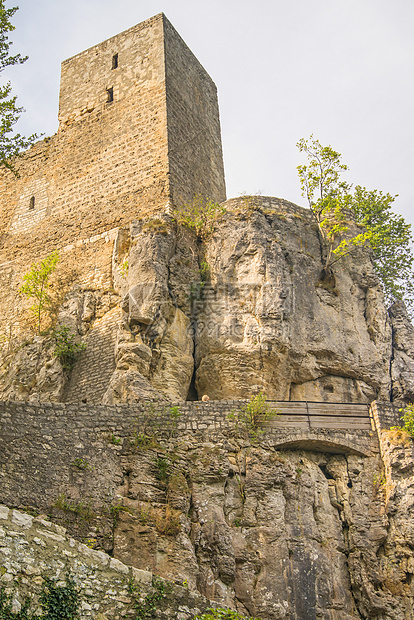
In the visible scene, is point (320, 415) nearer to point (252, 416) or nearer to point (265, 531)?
point (252, 416)

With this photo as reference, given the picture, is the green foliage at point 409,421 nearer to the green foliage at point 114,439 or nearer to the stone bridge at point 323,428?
the stone bridge at point 323,428

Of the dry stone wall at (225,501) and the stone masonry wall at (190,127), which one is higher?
the stone masonry wall at (190,127)

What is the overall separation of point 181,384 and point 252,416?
8.81ft

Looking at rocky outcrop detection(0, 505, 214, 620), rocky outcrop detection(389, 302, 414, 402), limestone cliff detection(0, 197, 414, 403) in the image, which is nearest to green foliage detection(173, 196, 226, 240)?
limestone cliff detection(0, 197, 414, 403)

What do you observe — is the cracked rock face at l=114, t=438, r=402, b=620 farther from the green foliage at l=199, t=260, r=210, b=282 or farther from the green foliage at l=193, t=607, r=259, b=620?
the green foliage at l=199, t=260, r=210, b=282

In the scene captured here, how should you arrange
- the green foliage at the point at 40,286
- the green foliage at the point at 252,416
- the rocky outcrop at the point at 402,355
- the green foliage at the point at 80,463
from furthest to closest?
the green foliage at the point at 40,286 → the rocky outcrop at the point at 402,355 → the green foliage at the point at 252,416 → the green foliage at the point at 80,463

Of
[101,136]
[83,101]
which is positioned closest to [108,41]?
[83,101]

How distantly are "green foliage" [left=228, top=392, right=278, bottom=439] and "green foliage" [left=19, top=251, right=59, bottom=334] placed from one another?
7.65 meters

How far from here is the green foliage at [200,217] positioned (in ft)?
62.5

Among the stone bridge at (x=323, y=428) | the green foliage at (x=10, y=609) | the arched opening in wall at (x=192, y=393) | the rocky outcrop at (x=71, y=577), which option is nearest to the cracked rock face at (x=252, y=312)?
the arched opening in wall at (x=192, y=393)

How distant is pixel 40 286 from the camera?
20.8 meters

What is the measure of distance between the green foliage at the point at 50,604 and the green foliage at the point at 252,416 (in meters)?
5.76

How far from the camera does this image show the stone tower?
2086 centimetres

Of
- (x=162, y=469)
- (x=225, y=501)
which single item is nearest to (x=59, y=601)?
(x=162, y=469)
